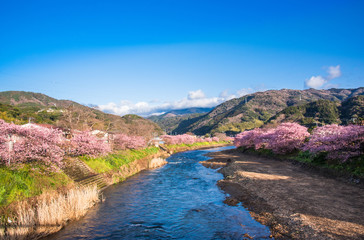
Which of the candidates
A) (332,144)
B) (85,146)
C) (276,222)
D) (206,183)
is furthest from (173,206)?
(332,144)

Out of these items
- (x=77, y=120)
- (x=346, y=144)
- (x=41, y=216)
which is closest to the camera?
(x=41, y=216)

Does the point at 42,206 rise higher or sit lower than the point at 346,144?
lower

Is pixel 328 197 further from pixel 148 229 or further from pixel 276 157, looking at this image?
pixel 276 157

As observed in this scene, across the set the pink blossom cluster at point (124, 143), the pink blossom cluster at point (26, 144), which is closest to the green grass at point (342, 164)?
the pink blossom cluster at point (26, 144)

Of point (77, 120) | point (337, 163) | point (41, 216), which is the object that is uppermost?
point (77, 120)

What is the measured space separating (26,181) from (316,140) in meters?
34.4

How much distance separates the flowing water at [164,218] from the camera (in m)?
13.2

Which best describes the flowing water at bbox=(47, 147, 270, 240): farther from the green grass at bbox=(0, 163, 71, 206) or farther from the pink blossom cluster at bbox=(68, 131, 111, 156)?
the pink blossom cluster at bbox=(68, 131, 111, 156)

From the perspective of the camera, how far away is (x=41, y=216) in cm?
1212

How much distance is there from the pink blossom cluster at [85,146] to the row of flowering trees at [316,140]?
3073 cm

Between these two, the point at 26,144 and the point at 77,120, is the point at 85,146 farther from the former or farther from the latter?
the point at 77,120

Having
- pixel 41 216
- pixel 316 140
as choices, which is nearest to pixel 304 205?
pixel 316 140

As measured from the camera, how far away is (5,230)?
10.7 m

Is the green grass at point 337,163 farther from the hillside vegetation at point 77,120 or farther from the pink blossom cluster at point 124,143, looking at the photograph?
the hillside vegetation at point 77,120
